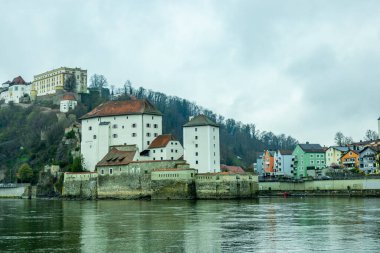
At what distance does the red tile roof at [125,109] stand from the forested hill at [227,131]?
2747 centimetres

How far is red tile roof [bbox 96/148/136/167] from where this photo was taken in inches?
2494

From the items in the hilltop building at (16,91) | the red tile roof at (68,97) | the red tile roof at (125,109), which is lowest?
the red tile roof at (125,109)

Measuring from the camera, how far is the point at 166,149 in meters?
63.2

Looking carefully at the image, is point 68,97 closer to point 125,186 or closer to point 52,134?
point 52,134

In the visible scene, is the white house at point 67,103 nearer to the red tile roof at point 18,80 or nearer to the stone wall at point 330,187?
the red tile roof at point 18,80

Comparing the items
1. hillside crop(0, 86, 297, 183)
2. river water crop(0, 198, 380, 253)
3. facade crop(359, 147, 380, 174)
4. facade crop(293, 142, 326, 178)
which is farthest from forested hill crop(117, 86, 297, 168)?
river water crop(0, 198, 380, 253)

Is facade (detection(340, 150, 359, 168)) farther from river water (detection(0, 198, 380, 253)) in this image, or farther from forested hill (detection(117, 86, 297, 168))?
river water (detection(0, 198, 380, 253))

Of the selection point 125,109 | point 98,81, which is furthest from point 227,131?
point 125,109

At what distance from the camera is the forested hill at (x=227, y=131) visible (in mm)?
110688

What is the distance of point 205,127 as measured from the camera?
6088cm

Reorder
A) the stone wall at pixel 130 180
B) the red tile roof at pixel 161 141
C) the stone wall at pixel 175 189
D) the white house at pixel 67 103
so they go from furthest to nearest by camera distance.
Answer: the white house at pixel 67 103 → the red tile roof at pixel 161 141 → the stone wall at pixel 130 180 → the stone wall at pixel 175 189

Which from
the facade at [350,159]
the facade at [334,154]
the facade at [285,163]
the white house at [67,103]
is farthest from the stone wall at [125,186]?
the facade at [285,163]

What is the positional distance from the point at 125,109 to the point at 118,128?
2525 millimetres

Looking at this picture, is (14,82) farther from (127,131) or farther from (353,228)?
(353,228)
